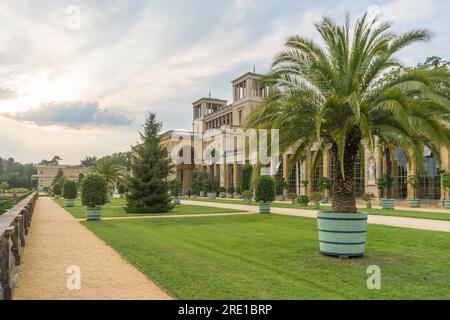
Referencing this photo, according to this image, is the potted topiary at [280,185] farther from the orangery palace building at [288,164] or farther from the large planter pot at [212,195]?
the large planter pot at [212,195]

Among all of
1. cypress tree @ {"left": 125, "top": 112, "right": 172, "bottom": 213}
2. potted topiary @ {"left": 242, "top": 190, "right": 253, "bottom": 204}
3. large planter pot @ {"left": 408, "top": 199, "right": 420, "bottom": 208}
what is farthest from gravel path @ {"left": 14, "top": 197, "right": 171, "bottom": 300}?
large planter pot @ {"left": 408, "top": 199, "right": 420, "bottom": 208}

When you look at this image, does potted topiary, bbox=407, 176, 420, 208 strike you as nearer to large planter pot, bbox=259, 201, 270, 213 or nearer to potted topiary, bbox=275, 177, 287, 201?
potted topiary, bbox=275, 177, 287, 201

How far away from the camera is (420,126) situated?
9.10 m

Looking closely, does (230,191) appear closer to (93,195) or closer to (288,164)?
(93,195)

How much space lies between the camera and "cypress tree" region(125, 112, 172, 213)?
26.1 m

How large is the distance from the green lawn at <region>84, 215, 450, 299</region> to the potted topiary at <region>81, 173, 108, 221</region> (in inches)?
171

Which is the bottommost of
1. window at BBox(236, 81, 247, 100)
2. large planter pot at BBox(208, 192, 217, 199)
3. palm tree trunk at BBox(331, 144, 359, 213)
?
large planter pot at BBox(208, 192, 217, 199)

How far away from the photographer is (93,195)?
66.2 ft

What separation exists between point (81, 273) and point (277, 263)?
4147 millimetres

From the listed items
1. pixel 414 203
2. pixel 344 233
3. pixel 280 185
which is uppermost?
pixel 280 185

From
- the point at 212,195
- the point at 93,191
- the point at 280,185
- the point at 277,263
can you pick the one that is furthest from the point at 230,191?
the point at 277,263

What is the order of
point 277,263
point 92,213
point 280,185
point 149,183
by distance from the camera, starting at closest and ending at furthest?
point 277,263
point 92,213
point 149,183
point 280,185
